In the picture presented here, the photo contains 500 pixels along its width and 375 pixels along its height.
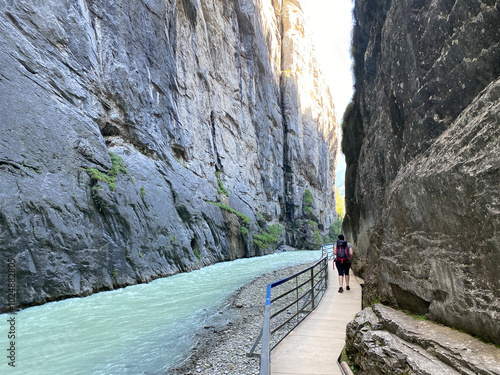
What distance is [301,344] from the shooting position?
467cm

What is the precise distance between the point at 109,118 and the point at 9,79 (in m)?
6.50

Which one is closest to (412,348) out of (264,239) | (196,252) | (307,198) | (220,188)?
(196,252)

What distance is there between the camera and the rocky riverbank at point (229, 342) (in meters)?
5.45

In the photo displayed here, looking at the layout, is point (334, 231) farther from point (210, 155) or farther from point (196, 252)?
point (196, 252)

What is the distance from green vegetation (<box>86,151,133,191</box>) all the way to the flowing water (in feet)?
16.5

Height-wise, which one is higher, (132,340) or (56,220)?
(56,220)

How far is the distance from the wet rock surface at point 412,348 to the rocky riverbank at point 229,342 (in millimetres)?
2544

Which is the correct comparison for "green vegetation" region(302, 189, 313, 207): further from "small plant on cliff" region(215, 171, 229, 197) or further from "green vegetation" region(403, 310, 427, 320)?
"green vegetation" region(403, 310, 427, 320)

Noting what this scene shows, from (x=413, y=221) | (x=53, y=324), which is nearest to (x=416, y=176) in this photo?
(x=413, y=221)

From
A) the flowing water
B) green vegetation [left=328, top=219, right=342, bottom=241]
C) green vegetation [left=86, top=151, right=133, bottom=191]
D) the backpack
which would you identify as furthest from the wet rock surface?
green vegetation [left=328, top=219, right=342, bottom=241]

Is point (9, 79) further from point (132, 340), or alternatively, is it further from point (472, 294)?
point (472, 294)

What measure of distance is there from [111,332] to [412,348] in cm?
692

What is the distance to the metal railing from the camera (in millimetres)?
2813

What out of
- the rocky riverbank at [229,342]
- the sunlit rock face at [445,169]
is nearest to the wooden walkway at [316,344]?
the sunlit rock face at [445,169]
